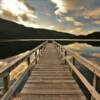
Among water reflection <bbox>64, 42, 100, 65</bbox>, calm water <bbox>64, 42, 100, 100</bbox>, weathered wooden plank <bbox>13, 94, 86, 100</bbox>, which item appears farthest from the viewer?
water reflection <bbox>64, 42, 100, 65</bbox>

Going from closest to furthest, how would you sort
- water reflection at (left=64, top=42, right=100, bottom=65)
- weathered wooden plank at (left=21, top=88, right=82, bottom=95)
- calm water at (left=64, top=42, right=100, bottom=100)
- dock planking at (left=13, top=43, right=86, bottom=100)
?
dock planking at (left=13, top=43, right=86, bottom=100), weathered wooden plank at (left=21, top=88, right=82, bottom=95), calm water at (left=64, top=42, right=100, bottom=100), water reflection at (left=64, top=42, right=100, bottom=65)

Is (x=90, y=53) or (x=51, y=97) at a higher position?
(x=51, y=97)

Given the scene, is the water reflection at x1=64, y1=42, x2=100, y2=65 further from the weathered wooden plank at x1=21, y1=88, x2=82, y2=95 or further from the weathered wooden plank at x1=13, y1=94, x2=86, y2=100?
the weathered wooden plank at x1=13, y1=94, x2=86, y2=100

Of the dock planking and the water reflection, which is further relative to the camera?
the water reflection

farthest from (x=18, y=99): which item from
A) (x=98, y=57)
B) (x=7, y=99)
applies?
(x=98, y=57)

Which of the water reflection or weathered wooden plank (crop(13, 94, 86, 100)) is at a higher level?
weathered wooden plank (crop(13, 94, 86, 100))

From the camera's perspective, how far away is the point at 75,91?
5742 mm

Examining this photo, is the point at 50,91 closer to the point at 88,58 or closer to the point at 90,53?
the point at 88,58

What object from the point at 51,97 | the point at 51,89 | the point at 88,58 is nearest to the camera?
the point at 51,97

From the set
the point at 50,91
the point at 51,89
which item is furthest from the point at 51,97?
the point at 51,89

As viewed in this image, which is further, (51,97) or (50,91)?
(50,91)

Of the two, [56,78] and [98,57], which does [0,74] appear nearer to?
[56,78]

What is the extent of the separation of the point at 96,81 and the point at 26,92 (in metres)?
2.34

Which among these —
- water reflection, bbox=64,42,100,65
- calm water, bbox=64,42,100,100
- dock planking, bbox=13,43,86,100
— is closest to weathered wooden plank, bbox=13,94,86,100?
dock planking, bbox=13,43,86,100
